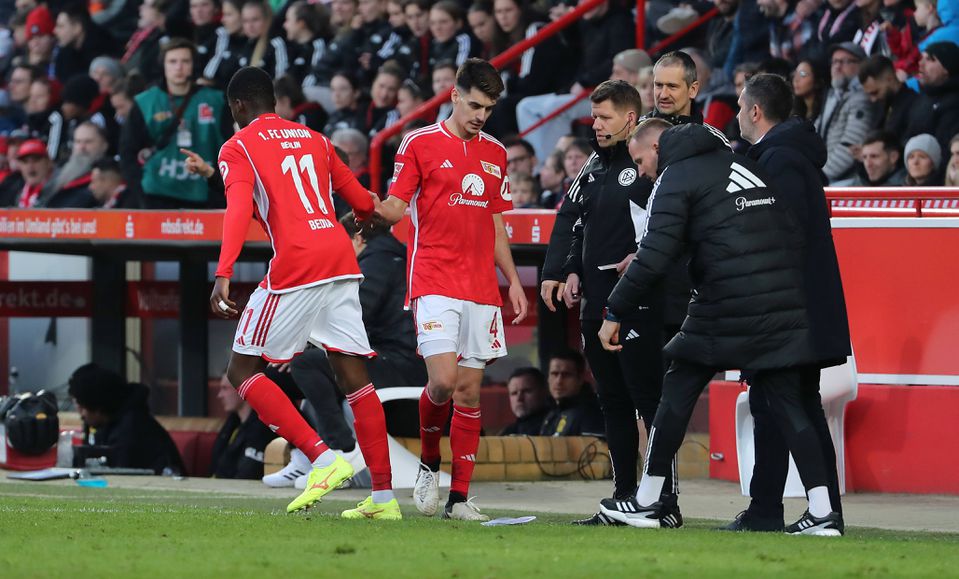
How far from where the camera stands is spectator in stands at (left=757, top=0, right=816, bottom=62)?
43.0 feet

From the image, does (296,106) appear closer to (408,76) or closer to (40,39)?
(408,76)

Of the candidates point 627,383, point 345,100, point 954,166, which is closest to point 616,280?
point 627,383

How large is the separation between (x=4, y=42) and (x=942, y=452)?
1508 centimetres

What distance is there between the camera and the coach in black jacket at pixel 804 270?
6918mm

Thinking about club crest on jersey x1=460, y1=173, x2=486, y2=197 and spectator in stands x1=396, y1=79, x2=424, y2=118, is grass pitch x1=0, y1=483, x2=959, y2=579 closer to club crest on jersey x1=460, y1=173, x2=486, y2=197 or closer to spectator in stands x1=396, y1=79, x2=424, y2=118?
club crest on jersey x1=460, y1=173, x2=486, y2=197

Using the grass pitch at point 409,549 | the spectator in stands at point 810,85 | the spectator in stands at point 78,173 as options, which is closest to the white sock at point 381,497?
the grass pitch at point 409,549

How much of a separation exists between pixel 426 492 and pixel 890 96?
5.57m

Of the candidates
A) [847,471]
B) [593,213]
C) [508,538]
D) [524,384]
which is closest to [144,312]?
[524,384]

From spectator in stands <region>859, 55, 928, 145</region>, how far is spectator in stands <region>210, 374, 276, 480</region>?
4963 mm

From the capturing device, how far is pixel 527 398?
494 inches

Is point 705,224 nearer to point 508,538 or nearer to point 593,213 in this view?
point 593,213

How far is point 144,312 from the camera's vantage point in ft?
54.3

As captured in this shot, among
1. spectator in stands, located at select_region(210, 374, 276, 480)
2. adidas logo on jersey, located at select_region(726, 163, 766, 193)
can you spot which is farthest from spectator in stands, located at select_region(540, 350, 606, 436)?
adidas logo on jersey, located at select_region(726, 163, 766, 193)

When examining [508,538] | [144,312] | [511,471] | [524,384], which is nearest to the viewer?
[508,538]
